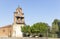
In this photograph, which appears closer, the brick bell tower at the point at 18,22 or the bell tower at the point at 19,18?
the bell tower at the point at 19,18

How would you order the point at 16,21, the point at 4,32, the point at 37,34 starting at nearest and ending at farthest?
1. the point at 37,34
2. the point at 16,21
3. the point at 4,32

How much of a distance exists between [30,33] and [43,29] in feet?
15.5

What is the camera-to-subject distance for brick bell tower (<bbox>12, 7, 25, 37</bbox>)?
61.0 meters

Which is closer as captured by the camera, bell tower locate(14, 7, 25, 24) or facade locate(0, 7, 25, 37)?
bell tower locate(14, 7, 25, 24)

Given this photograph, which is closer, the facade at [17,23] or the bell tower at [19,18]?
the bell tower at [19,18]

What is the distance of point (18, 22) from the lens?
61.2 m

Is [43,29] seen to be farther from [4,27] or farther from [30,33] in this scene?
[4,27]

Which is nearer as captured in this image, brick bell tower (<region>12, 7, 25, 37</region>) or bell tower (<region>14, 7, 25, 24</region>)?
bell tower (<region>14, 7, 25, 24</region>)

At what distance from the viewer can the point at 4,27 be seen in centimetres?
7181

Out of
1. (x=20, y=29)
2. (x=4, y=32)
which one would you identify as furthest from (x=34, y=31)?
(x=4, y=32)

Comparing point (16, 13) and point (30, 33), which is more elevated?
point (16, 13)

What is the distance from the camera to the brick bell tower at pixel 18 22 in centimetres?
6097

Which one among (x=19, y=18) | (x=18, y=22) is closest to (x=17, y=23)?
(x=18, y=22)

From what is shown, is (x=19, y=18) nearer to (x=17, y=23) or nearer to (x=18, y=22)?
(x=18, y=22)
